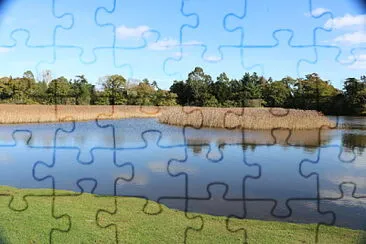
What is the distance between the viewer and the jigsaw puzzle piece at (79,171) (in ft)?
17.1

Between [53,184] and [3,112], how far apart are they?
10441mm

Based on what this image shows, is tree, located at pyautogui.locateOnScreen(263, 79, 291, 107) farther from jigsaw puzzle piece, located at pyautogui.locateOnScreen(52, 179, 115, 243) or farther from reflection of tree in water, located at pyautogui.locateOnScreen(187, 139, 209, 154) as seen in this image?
jigsaw puzzle piece, located at pyautogui.locateOnScreen(52, 179, 115, 243)

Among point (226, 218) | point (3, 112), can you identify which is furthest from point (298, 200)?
point (3, 112)

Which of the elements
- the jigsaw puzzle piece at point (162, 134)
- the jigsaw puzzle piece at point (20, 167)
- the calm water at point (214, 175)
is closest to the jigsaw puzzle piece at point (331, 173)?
the calm water at point (214, 175)

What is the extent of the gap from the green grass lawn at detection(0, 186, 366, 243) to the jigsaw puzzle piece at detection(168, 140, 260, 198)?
3.40 ft

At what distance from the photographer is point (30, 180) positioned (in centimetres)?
538

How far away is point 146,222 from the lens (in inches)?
143

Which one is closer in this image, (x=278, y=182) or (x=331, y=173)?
(x=278, y=182)

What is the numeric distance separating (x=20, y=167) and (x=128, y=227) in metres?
3.21

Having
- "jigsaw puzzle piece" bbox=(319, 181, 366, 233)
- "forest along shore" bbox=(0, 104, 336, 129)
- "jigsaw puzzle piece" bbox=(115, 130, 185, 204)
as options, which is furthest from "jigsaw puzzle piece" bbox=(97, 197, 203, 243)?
"forest along shore" bbox=(0, 104, 336, 129)

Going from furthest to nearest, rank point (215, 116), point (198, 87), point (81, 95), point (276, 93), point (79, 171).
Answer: point (81, 95) < point (198, 87) < point (276, 93) < point (215, 116) < point (79, 171)

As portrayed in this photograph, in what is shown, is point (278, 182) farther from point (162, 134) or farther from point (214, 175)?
point (162, 134)

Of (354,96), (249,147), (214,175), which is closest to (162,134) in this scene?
(249,147)

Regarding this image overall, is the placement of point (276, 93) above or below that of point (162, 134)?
above
